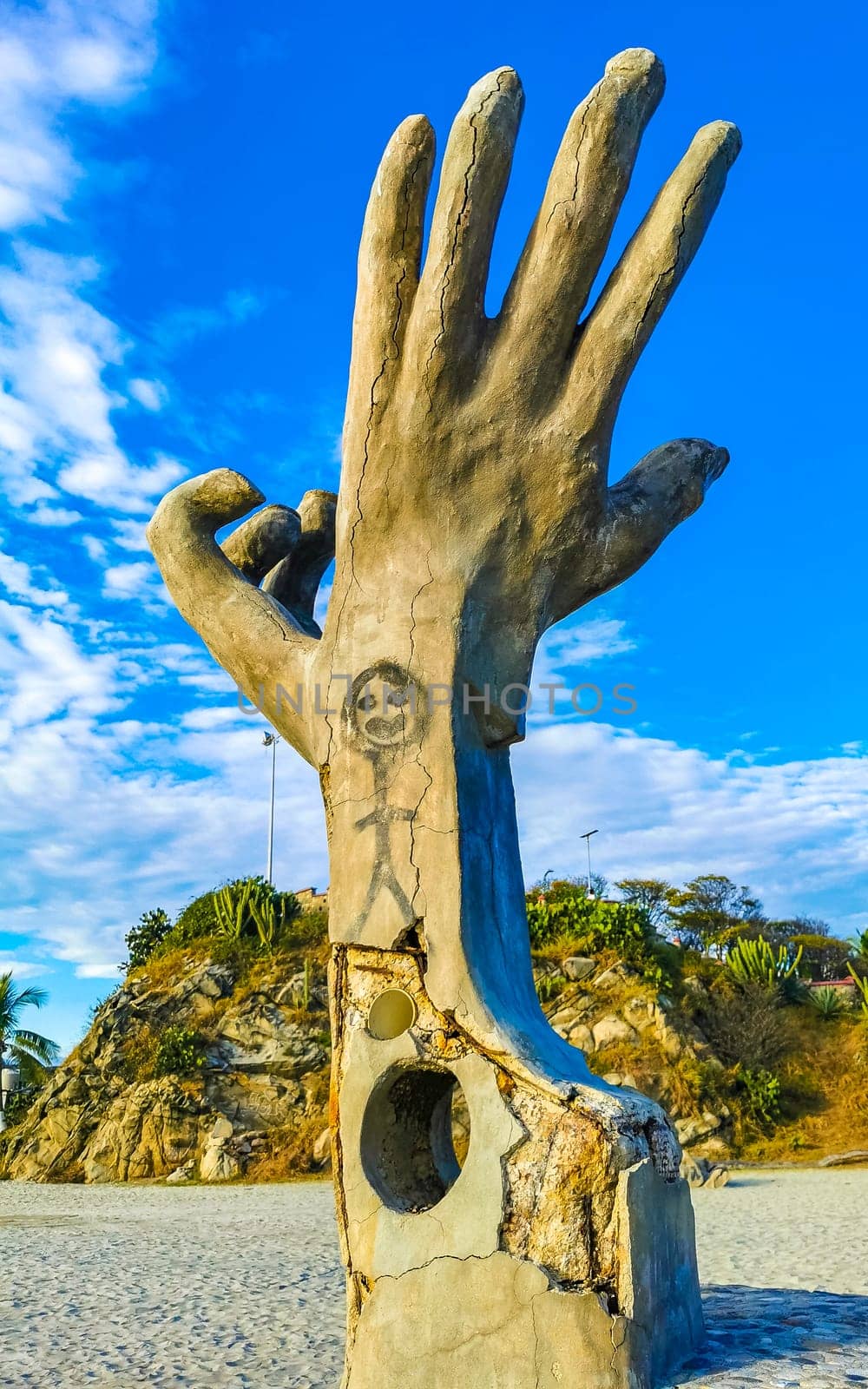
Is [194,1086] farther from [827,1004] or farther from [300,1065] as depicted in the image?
[827,1004]

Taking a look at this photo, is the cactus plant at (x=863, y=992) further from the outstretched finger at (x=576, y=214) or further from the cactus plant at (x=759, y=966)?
the outstretched finger at (x=576, y=214)

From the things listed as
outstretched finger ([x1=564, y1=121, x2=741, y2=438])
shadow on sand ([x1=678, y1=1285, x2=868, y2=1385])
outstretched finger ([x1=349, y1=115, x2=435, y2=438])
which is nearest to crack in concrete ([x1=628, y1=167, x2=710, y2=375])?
outstretched finger ([x1=564, y1=121, x2=741, y2=438])

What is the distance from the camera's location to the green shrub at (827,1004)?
2106 cm

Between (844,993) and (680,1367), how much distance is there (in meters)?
19.0

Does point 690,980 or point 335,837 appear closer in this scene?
point 335,837

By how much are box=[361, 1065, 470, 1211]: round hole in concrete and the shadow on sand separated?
133 cm

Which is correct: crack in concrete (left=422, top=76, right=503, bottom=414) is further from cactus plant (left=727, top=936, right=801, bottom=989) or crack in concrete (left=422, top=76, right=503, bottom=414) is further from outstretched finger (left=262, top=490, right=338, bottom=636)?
cactus plant (left=727, top=936, right=801, bottom=989)

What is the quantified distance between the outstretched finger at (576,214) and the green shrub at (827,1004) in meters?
18.8

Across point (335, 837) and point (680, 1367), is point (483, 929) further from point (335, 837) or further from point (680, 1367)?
point (680, 1367)

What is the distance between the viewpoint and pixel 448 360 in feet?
17.5

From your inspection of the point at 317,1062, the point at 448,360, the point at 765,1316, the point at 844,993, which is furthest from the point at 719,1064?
the point at 448,360

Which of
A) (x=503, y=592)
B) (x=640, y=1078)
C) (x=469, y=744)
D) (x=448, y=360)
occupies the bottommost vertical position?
(x=640, y=1078)

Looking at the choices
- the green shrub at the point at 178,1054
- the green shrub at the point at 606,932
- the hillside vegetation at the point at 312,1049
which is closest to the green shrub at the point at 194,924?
the hillside vegetation at the point at 312,1049

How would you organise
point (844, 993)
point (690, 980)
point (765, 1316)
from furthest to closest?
point (844, 993), point (690, 980), point (765, 1316)
